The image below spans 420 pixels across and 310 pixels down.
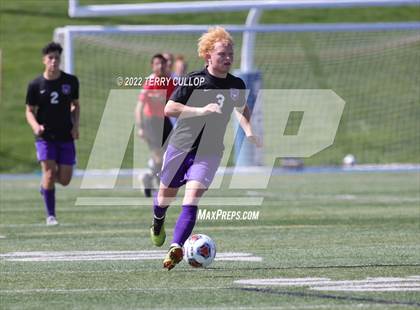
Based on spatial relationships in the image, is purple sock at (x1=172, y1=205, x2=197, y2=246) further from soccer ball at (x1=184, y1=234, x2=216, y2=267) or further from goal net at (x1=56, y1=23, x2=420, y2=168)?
goal net at (x1=56, y1=23, x2=420, y2=168)

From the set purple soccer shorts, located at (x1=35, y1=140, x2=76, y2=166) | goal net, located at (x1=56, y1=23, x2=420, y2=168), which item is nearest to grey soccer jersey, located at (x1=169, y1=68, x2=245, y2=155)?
purple soccer shorts, located at (x1=35, y1=140, x2=76, y2=166)

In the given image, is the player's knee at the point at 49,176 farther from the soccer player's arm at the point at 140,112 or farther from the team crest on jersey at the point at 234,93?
the team crest on jersey at the point at 234,93

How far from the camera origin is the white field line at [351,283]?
8.42m

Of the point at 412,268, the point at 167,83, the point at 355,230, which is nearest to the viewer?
Result: the point at 412,268

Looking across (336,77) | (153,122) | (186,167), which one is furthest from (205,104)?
(336,77)

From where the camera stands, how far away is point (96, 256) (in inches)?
432

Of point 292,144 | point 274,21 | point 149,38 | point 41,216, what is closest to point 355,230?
point 41,216

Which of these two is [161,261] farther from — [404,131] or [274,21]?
[274,21]

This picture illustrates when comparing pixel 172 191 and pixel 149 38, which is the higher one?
pixel 172 191

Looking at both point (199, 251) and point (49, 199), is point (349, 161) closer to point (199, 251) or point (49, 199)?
point (49, 199)

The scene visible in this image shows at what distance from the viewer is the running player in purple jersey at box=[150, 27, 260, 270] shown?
978 centimetres

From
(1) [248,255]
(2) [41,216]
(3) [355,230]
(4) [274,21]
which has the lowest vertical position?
(4) [274,21]

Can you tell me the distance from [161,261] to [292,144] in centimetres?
1642

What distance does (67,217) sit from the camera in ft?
51.5
